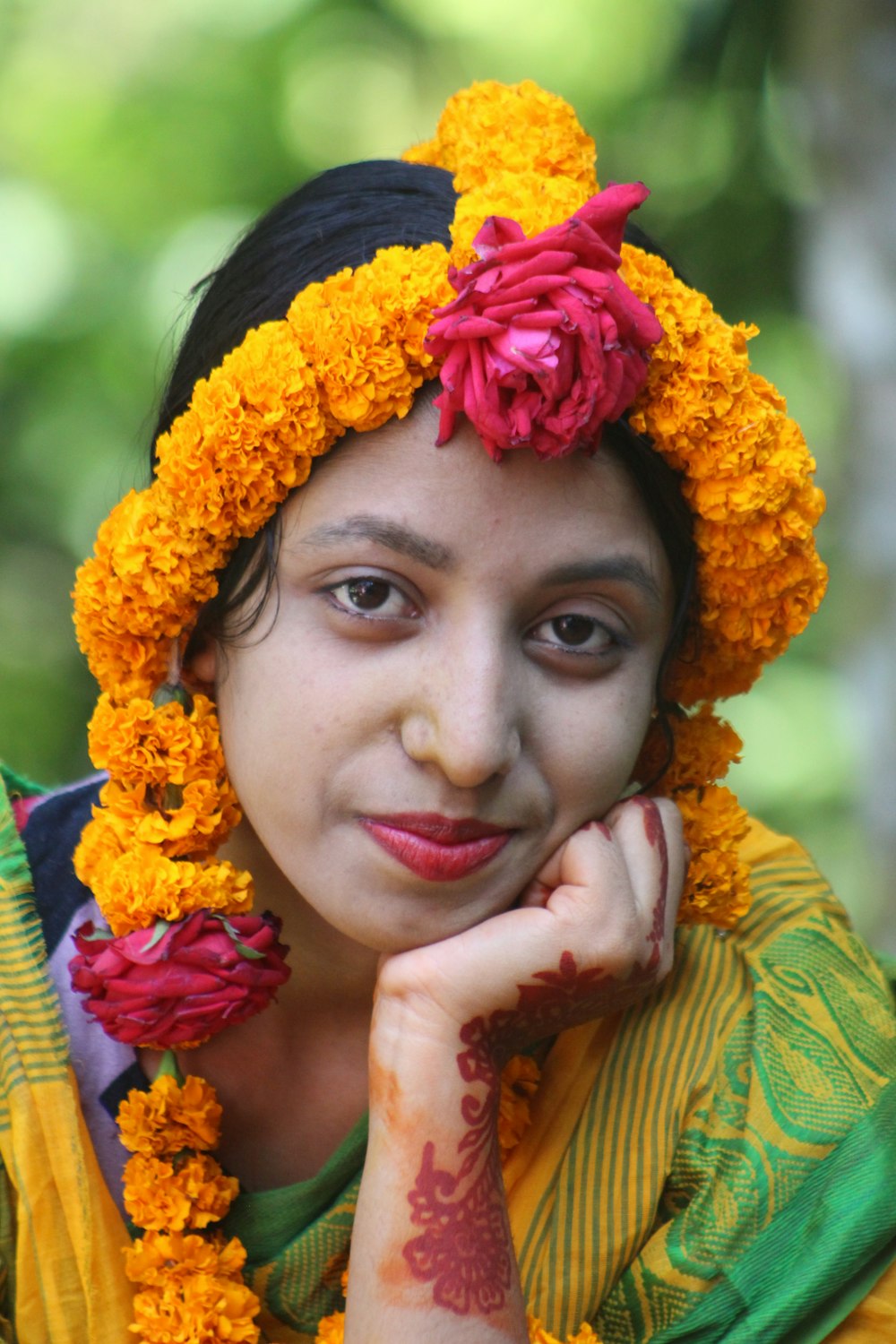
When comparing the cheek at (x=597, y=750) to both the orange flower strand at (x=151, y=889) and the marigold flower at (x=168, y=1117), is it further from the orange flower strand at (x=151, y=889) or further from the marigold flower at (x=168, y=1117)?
the marigold flower at (x=168, y=1117)

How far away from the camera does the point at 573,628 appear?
7.89ft

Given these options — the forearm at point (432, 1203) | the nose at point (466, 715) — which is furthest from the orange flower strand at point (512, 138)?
the forearm at point (432, 1203)

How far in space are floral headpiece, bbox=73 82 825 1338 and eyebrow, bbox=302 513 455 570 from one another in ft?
0.48

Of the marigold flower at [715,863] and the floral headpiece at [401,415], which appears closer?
the floral headpiece at [401,415]

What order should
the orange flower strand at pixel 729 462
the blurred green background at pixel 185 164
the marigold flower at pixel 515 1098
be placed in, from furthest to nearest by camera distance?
the blurred green background at pixel 185 164 → the marigold flower at pixel 515 1098 → the orange flower strand at pixel 729 462

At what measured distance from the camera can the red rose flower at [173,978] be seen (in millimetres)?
2414

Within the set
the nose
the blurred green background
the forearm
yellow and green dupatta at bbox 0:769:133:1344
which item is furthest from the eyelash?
the blurred green background

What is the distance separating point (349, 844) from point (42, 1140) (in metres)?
0.80

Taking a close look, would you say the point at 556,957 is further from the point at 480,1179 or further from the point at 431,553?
the point at 431,553

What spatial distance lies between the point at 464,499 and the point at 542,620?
0.86ft

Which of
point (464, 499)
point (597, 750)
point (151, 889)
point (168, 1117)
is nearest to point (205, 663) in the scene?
point (151, 889)

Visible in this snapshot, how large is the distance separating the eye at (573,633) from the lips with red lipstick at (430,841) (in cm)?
33

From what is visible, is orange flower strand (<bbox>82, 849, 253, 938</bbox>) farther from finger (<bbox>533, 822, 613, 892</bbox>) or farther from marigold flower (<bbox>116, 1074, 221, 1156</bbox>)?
finger (<bbox>533, 822, 613, 892</bbox>)

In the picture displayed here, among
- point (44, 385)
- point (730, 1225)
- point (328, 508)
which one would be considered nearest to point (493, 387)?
point (328, 508)
